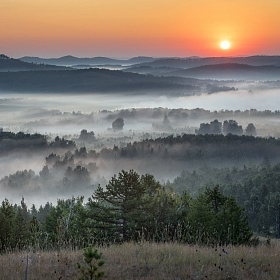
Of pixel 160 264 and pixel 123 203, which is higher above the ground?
pixel 160 264

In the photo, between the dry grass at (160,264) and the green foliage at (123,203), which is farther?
the green foliage at (123,203)

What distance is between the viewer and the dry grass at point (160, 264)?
35.4 ft

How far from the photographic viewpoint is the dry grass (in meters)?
10.8

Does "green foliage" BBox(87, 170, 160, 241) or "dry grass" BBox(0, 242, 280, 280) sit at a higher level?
"dry grass" BBox(0, 242, 280, 280)

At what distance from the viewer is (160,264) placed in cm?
1155

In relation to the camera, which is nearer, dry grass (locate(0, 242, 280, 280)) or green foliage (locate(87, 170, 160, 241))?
dry grass (locate(0, 242, 280, 280))

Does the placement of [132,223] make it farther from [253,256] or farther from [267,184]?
[267,184]

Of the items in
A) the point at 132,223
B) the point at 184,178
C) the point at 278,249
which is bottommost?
the point at 184,178

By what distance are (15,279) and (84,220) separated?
1101 inches

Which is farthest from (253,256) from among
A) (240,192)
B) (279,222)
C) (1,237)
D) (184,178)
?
(184,178)

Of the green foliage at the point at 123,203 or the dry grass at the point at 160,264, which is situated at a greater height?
the dry grass at the point at 160,264

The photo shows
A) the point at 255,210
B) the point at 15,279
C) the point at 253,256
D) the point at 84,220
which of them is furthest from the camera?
the point at 255,210

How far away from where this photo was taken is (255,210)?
121m

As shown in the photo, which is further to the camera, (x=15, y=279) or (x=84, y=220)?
(x=84, y=220)
